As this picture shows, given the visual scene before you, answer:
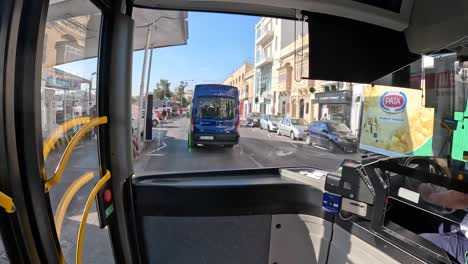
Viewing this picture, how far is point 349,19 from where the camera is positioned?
221 centimetres

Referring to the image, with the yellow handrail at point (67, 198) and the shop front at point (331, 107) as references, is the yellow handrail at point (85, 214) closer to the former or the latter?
the yellow handrail at point (67, 198)

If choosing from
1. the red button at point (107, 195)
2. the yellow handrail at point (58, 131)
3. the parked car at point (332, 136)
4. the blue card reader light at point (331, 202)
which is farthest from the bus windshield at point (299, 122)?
the yellow handrail at point (58, 131)

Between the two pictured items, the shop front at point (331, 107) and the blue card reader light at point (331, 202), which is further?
the shop front at point (331, 107)

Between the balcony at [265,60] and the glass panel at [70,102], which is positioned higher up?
the balcony at [265,60]

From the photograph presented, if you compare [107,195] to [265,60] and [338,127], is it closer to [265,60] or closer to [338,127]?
[338,127]

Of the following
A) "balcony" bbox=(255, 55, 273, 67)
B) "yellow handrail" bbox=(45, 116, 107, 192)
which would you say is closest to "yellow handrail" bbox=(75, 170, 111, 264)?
"yellow handrail" bbox=(45, 116, 107, 192)

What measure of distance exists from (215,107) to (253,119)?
4.84ft

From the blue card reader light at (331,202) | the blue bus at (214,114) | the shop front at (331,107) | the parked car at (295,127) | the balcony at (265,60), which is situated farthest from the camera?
the blue bus at (214,114)

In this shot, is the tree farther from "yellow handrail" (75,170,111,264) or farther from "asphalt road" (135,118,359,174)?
"yellow handrail" (75,170,111,264)

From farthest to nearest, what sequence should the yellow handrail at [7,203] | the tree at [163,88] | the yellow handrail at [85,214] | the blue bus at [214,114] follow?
the blue bus at [214,114], the tree at [163,88], the yellow handrail at [85,214], the yellow handrail at [7,203]

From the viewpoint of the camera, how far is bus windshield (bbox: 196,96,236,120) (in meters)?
11.2

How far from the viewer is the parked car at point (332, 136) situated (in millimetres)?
2482

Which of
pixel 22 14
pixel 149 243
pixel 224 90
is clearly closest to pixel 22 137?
pixel 22 14

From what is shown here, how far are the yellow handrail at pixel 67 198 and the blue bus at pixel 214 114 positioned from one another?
868cm
